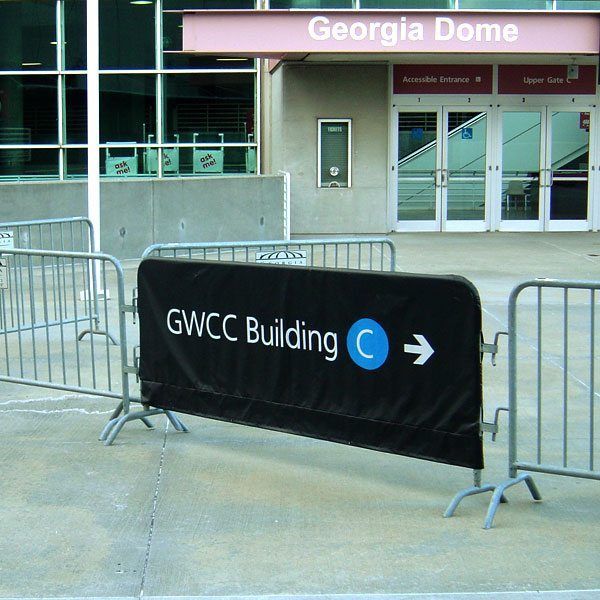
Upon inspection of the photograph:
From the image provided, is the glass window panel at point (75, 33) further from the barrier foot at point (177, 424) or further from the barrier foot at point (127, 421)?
the barrier foot at point (177, 424)

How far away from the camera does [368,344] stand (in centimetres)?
590

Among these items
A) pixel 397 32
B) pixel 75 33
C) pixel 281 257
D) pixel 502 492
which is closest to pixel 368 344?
pixel 502 492

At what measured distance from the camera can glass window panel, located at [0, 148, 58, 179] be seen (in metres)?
21.5

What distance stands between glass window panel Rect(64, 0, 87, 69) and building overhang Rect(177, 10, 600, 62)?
435 centimetres

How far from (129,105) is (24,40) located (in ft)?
8.68

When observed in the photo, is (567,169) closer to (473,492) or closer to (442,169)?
(442,169)

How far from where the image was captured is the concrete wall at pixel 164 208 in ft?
53.8

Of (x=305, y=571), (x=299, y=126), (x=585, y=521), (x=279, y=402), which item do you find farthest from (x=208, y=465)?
(x=299, y=126)

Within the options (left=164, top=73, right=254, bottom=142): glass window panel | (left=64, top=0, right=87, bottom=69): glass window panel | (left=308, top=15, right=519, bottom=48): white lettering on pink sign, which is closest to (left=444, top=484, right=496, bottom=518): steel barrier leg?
(left=308, top=15, right=519, bottom=48): white lettering on pink sign

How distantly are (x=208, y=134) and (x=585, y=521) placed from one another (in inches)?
662

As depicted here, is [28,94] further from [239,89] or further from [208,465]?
[208,465]

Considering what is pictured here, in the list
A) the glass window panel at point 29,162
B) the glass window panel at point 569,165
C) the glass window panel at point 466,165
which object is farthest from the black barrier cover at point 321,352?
the glass window panel at point 569,165

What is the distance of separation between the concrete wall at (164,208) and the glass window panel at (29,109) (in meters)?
5.02

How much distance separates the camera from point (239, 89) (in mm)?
21500
